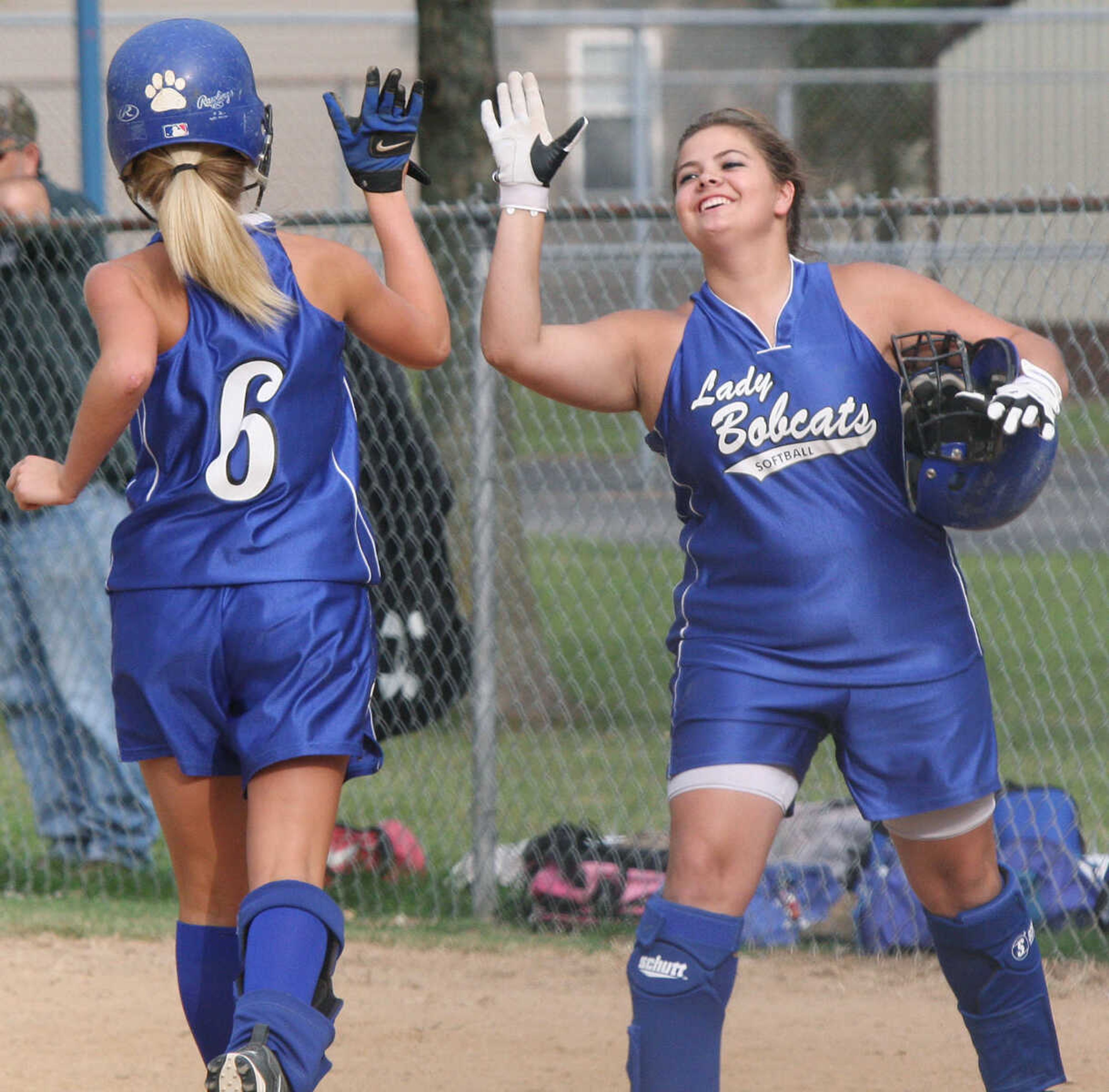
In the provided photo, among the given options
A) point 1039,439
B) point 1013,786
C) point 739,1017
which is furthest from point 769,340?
A: point 1013,786

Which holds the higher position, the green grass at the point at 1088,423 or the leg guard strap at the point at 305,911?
the green grass at the point at 1088,423

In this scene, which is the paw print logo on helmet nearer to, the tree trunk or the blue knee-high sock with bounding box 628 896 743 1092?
the blue knee-high sock with bounding box 628 896 743 1092

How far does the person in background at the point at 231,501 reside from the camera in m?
2.70

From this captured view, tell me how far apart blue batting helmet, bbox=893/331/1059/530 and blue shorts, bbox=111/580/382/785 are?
1025 millimetres

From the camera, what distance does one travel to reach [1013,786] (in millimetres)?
4840

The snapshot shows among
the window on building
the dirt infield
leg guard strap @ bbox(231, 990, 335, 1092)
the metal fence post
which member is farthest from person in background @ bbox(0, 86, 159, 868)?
the window on building

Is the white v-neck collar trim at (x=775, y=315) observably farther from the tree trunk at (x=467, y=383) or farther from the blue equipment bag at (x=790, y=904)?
the tree trunk at (x=467, y=383)

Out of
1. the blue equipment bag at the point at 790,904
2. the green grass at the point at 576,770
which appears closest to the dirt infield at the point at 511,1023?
the blue equipment bag at the point at 790,904

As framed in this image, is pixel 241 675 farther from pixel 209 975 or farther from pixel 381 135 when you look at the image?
pixel 381 135

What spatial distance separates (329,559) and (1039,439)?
3.98 feet

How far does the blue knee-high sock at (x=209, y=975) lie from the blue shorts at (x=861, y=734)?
2.79 ft

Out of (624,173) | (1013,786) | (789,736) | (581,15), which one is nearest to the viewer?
(789,736)

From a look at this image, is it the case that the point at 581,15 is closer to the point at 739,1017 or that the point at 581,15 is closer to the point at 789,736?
the point at 739,1017

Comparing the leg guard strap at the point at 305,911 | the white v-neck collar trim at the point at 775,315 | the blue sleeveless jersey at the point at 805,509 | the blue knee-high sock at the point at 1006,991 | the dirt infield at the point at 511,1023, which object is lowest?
the dirt infield at the point at 511,1023
